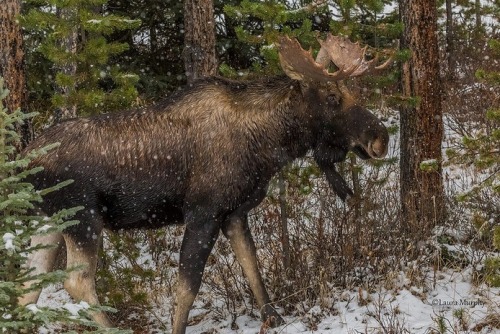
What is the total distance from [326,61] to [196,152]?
1.45 meters

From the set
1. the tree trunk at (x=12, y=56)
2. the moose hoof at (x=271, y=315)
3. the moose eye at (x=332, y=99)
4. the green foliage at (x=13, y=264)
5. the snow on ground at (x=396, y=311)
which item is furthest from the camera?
the tree trunk at (x=12, y=56)

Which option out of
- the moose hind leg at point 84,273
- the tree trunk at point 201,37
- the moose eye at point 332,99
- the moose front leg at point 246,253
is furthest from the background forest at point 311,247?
the tree trunk at point 201,37

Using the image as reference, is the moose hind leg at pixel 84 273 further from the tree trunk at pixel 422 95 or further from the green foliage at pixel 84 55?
the tree trunk at pixel 422 95

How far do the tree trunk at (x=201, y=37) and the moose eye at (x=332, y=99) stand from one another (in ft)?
13.2

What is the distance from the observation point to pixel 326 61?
6.33 meters

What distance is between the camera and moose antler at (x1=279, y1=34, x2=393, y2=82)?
5777mm

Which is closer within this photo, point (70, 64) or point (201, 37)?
point (70, 64)

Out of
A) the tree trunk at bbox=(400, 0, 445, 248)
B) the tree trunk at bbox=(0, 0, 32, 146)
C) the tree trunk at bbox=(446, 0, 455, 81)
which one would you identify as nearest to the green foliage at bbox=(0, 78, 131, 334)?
the tree trunk at bbox=(0, 0, 32, 146)

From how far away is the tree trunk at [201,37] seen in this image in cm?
991

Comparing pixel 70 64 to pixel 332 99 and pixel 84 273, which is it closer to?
pixel 84 273

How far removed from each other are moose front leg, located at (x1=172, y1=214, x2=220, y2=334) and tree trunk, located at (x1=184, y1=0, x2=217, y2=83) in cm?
434

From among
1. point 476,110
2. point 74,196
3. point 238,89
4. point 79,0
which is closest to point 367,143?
point 238,89

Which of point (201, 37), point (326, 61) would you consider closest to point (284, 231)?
point (326, 61)

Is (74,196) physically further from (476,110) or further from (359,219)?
(476,110)
